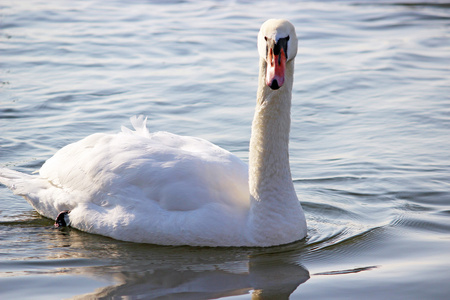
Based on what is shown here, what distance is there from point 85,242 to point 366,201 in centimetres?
305

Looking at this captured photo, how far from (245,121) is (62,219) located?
424 cm

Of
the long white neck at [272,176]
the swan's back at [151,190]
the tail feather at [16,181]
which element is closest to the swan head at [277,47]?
the long white neck at [272,176]

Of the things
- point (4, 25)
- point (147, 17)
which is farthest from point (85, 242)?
point (147, 17)

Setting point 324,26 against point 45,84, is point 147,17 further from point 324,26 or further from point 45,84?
point 45,84

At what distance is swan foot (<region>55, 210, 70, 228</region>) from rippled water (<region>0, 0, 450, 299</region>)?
0.38 feet

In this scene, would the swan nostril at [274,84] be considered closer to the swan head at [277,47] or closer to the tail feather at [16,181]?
the swan head at [277,47]

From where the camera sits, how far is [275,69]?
235 inches

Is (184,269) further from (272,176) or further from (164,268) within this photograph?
(272,176)

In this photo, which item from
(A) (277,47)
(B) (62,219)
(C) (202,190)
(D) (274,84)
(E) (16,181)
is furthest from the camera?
(E) (16,181)

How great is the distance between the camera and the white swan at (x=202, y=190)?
6.63m

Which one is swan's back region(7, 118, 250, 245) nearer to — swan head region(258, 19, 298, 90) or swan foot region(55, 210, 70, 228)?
swan foot region(55, 210, 70, 228)

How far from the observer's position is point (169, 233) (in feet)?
Answer: 21.9

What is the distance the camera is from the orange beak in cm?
589

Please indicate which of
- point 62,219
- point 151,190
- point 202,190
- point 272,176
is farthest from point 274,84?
point 62,219
